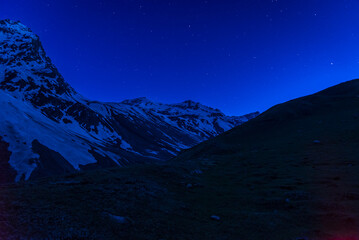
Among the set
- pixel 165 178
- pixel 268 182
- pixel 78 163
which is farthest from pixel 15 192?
pixel 78 163

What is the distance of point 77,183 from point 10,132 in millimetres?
109865

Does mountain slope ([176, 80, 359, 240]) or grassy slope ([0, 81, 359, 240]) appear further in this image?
mountain slope ([176, 80, 359, 240])

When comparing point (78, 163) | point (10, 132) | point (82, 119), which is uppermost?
point (82, 119)

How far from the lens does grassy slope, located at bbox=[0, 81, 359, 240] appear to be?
8836 millimetres

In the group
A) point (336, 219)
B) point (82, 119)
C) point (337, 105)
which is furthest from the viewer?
point (82, 119)

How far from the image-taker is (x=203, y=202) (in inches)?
Answer: 567

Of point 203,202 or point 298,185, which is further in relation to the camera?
point 298,185

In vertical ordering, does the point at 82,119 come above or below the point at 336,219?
above

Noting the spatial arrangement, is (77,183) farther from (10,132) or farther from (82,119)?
(82,119)

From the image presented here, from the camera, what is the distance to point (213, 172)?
23.9 meters

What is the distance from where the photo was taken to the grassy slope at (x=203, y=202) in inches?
348

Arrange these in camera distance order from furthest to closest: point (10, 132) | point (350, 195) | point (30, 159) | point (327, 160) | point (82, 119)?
point (82, 119)
point (10, 132)
point (30, 159)
point (327, 160)
point (350, 195)

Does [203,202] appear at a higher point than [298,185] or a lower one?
lower

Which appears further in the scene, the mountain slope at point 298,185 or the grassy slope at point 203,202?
the mountain slope at point 298,185
